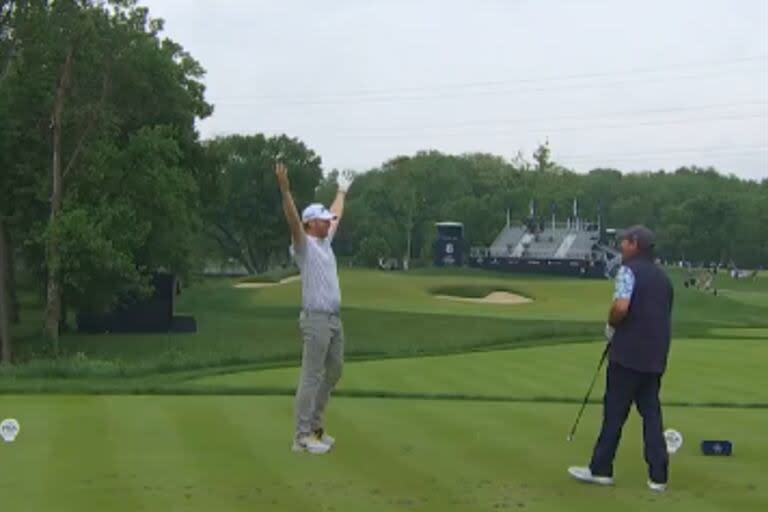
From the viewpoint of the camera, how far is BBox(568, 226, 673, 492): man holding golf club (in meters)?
8.98

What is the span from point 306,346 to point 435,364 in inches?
516

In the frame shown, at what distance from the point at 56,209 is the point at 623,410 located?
3290 centimetres

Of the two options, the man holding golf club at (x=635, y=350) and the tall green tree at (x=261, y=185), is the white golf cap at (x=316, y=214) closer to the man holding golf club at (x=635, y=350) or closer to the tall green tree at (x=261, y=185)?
the man holding golf club at (x=635, y=350)

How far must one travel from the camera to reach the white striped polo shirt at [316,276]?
33.8 ft

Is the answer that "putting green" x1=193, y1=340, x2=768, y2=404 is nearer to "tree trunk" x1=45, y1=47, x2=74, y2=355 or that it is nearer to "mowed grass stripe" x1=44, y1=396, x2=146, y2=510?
"mowed grass stripe" x1=44, y1=396, x2=146, y2=510

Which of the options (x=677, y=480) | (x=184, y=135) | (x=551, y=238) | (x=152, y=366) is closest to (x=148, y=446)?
(x=677, y=480)

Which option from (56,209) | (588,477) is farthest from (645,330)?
(56,209)

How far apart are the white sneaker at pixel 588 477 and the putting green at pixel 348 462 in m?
0.11

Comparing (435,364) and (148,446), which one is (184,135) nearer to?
(435,364)

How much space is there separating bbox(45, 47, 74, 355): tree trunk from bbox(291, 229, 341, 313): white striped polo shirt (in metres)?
29.0

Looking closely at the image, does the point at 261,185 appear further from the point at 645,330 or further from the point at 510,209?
the point at 645,330

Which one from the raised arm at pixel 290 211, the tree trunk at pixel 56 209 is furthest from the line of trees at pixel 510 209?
the raised arm at pixel 290 211

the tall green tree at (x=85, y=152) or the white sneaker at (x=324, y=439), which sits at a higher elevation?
the tall green tree at (x=85, y=152)

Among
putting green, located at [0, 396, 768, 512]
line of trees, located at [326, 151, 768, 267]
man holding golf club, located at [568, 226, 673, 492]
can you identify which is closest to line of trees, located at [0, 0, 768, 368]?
putting green, located at [0, 396, 768, 512]
